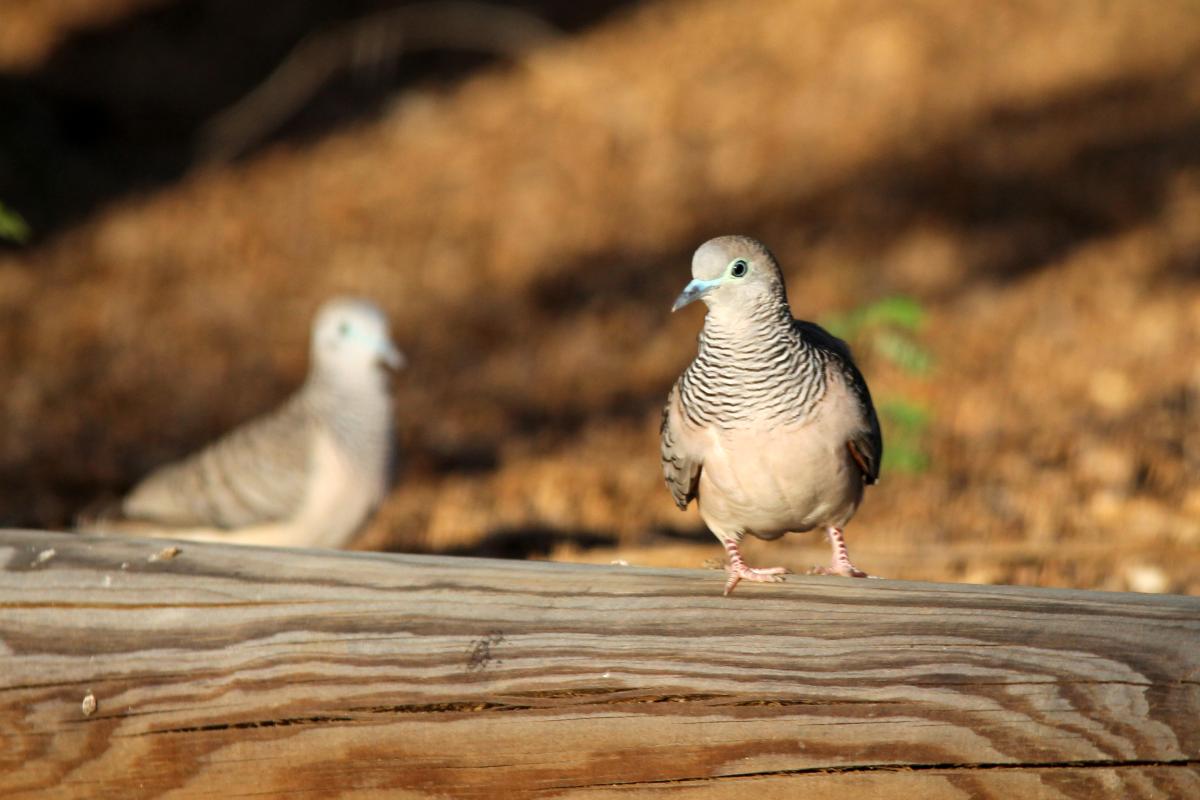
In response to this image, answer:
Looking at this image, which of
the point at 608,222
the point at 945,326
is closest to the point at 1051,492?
the point at 945,326

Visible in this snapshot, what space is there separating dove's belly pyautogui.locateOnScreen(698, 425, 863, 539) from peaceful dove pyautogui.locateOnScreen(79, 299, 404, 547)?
→ 2309 millimetres

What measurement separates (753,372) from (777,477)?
26 cm

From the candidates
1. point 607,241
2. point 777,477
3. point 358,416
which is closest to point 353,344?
point 358,416

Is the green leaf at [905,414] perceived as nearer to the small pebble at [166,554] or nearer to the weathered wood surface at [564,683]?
the weathered wood surface at [564,683]

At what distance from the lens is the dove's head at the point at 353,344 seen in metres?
5.54

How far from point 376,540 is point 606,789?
372 centimetres

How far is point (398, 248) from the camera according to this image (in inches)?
458

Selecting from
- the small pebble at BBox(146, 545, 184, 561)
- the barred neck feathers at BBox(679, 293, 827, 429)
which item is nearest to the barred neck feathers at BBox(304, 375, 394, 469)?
the small pebble at BBox(146, 545, 184, 561)

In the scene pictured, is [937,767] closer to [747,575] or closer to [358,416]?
[747,575]

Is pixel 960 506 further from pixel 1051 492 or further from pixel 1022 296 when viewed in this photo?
pixel 1022 296

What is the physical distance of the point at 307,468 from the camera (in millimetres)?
5375

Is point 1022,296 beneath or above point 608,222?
beneath

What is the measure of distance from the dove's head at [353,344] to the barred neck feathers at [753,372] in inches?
97.3

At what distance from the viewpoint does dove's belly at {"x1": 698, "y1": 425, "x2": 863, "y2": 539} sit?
10.6 feet
